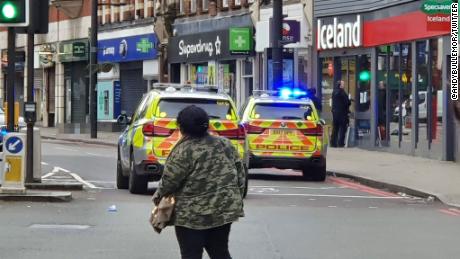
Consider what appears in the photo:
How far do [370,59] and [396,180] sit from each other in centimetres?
1027

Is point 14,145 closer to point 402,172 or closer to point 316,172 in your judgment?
point 316,172

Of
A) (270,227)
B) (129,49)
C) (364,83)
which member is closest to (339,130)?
(364,83)

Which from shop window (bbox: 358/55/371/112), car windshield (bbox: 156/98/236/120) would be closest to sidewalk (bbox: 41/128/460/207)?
shop window (bbox: 358/55/371/112)

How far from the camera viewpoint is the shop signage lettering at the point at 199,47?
37.3m

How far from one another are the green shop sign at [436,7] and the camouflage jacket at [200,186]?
48.1 feet

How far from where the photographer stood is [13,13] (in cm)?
1428

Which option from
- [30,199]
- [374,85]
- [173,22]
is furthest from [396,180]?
[173,22]

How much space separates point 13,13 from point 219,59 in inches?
922

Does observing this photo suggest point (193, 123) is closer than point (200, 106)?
Yes

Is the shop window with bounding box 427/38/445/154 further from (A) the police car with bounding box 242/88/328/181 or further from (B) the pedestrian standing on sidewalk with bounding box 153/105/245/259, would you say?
(B) the pedestrian standing on sidewalk with bounding box 153/105/245/259

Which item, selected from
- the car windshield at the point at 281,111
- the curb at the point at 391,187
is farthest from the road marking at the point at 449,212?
the car windshield at the point at 281,111

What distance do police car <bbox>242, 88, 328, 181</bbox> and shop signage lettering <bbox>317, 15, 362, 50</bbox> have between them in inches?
371

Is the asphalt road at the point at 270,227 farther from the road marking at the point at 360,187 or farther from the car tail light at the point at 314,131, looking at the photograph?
the car tail light at the point at 314,131

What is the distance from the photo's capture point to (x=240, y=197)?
7027 mm
